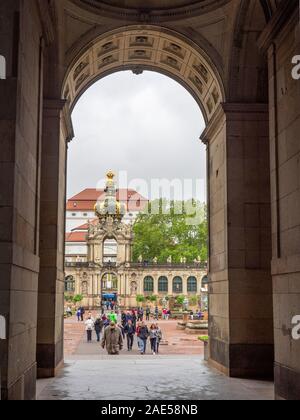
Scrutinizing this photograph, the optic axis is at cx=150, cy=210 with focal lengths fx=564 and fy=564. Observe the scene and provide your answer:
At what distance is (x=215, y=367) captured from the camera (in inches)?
765

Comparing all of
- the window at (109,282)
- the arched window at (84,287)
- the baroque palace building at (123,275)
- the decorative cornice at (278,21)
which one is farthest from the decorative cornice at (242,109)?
the window at (109,282)

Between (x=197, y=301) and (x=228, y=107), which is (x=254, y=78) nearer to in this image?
(x=228, y=107)

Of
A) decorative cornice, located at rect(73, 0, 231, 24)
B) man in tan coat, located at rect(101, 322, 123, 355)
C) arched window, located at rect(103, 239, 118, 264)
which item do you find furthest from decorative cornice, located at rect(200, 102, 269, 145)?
arched window, located at rect(103, 239, 118, 264)

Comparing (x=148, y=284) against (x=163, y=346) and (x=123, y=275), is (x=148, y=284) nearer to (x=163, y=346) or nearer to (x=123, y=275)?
(x=123, y=275)

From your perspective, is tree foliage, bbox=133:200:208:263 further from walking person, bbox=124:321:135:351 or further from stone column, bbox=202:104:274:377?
stone column, bbox=202:104:274:377

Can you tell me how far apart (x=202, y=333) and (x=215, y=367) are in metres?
20.8

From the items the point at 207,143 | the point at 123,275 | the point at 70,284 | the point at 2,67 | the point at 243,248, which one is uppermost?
the point at 207,143

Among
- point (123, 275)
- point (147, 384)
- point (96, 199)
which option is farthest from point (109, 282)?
point (147, 384)

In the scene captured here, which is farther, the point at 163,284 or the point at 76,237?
the point at 76,237

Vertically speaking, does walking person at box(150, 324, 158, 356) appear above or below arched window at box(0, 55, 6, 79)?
below

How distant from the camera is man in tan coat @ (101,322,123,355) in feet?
81.6

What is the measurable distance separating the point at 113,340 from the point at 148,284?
70180mm

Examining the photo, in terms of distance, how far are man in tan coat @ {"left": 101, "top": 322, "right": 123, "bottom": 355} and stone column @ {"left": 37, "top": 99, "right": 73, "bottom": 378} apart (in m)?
5.71

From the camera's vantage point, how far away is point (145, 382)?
16188 mm
